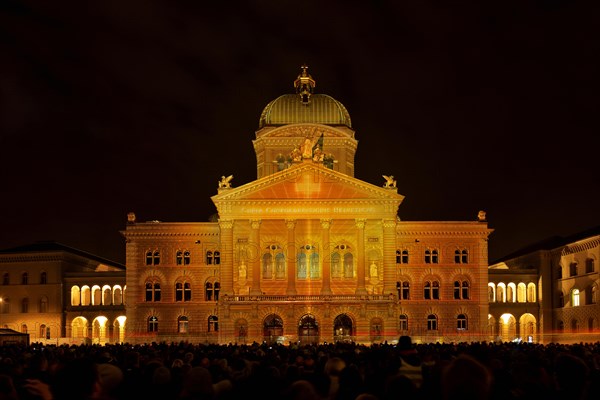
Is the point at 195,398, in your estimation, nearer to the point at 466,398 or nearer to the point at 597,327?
the point at 466,398

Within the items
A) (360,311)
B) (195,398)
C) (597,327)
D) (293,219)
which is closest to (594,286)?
(597,327)

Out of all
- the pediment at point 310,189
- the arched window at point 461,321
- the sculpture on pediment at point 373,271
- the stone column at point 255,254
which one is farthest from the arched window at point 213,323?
the arched window at point 461,321

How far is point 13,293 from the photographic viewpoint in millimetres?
95438

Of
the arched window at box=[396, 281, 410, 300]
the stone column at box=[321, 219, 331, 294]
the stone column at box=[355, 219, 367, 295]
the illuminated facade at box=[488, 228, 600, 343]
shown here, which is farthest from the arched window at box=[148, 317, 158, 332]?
the illuminated facade at box=[488, 228, 600, 343]

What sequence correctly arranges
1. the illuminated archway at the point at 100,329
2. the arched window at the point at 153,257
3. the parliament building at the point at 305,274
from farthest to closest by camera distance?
the illuminated archway at the point at 100,329
the arched window at the point at 153,257
the parliament building at the point at 305,274

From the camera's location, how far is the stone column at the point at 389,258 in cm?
8412

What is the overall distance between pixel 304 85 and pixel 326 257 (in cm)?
2296

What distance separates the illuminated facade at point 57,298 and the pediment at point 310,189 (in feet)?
64.2

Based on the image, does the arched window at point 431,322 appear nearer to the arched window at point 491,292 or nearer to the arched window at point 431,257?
the arched window at point 431,257

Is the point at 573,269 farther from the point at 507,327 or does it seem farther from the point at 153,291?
the point at 153,291

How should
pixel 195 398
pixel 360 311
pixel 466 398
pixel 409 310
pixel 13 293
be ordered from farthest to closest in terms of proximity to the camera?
pixel 13 293 < pixel 409 310 < pixel 360 311 < pixel 195 398 < pixel 466 398

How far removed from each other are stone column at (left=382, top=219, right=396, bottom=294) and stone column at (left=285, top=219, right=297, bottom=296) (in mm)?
8177

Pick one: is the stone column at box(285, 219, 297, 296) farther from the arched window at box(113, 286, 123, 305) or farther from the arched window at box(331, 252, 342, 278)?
the arched window at box(113, 286, 123, 305)

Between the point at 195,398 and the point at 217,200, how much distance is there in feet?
237
